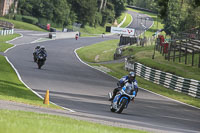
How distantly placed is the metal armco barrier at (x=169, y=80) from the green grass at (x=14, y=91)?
10366mm

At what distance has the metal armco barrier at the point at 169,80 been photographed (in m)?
31.4

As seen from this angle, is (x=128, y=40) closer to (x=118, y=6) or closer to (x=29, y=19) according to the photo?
(x=29, y=19)

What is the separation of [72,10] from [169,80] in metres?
92.8

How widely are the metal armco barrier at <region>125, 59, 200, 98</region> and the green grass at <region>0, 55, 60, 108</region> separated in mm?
10366

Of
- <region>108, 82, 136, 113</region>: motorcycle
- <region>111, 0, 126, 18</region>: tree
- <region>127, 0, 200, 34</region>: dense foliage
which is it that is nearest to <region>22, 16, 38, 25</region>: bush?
<region>127, 0, 200, 34</region>: dense foliage

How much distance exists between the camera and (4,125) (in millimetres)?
9484

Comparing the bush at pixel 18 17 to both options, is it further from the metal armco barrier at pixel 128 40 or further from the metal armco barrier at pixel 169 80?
the metal armco barrier at pixel 169 80

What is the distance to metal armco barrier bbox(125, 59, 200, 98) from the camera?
103ft

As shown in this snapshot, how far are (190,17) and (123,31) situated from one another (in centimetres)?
1051

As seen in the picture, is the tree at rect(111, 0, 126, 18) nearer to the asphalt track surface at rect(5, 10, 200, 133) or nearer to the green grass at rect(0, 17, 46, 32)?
the green grass at rect(0, 17, 46, 32)

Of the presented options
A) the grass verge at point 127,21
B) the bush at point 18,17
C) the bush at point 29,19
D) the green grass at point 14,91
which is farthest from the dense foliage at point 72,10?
the green grass at point 14,91

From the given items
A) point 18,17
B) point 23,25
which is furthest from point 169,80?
point 18,17

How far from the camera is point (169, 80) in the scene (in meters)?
35.7

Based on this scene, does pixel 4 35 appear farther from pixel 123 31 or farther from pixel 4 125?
pixel 4 125
